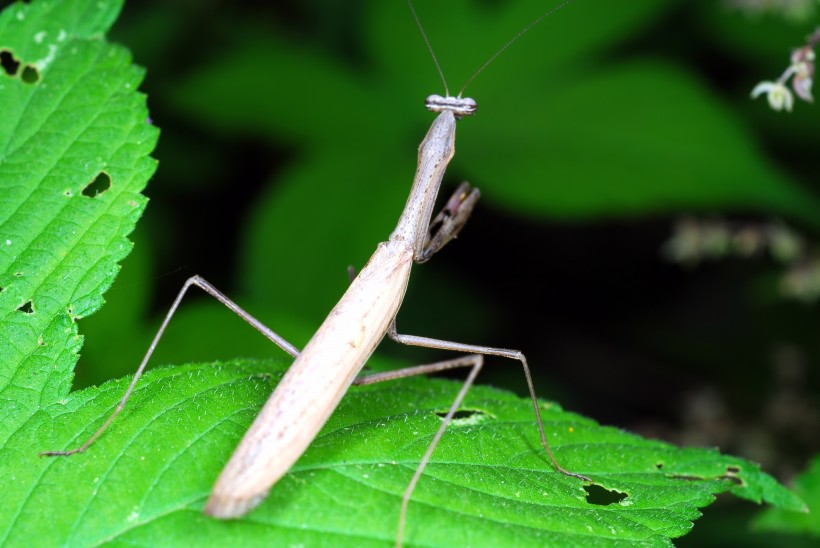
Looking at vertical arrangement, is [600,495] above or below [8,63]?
below

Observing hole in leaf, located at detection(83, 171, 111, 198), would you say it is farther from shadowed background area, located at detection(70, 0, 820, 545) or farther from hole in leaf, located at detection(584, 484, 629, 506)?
hole in leaf, located at detection(584, 484, 629, 506)

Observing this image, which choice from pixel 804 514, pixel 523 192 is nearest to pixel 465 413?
pixel 804 514

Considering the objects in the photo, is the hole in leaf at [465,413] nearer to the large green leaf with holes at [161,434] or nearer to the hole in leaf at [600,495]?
the large green leaf with holes at [161,434]

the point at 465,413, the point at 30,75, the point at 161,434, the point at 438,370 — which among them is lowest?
the point at 161,434

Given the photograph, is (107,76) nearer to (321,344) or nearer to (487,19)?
(321,344)

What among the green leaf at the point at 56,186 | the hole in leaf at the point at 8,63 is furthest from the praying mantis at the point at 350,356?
the hole in leaf at the point at 8,63

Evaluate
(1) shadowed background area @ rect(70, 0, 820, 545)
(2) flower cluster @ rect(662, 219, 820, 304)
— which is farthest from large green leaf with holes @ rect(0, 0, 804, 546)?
(2) flower cluster @ rect(662, 219, 820, 304)

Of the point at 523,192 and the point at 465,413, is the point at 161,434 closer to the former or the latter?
the point at 465,413
